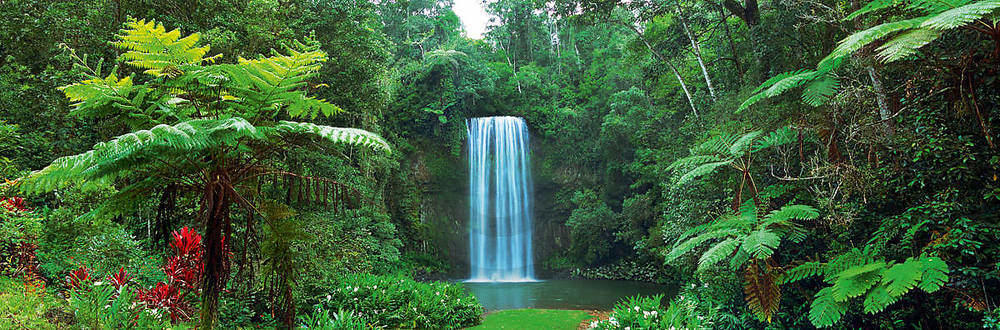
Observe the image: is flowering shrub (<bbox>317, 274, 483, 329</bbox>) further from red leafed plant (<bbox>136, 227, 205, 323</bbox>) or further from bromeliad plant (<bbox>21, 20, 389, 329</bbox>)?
bromeliad plant (<bbox>21, 20, 389, 329</bbox>)

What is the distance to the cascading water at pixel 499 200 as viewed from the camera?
789 inches

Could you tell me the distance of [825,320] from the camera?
3.97 metres

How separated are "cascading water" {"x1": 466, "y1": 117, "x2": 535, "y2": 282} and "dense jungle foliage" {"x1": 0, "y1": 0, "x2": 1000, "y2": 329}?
7.49m

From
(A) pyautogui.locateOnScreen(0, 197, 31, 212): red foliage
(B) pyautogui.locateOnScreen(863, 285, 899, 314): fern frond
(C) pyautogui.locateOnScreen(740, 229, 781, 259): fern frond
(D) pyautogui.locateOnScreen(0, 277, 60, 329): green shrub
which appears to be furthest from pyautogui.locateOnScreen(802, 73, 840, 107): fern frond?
(A) pyautogui.locateOnScreen(0, 197, 31, 212): red foliage

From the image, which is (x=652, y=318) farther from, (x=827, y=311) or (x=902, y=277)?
(x=902, y=277)

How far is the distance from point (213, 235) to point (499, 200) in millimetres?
17937

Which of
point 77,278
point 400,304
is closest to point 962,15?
point 400,304

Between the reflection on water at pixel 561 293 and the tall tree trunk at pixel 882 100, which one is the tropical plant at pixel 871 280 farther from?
the reflection on water at pixel 561 293

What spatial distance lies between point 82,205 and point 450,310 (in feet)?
16.7

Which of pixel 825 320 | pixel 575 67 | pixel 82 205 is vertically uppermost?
pixel 575 67

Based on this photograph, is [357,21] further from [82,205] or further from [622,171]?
[622,171]

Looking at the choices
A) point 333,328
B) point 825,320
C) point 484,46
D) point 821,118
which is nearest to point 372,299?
point 333,328

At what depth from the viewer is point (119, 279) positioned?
4.97 m

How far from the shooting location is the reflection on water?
11758 mm
